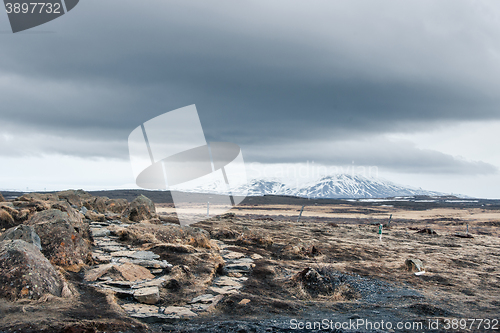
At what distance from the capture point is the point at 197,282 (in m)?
9.06

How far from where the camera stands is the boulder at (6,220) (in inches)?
480

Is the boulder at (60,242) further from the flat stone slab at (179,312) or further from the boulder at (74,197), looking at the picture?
the boulder at (74,197)

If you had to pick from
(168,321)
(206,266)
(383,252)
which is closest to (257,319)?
(168,321)

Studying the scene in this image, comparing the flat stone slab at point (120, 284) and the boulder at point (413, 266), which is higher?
the flat stone slab at point (120, 284)

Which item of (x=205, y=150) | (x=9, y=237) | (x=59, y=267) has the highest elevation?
(x=205, y=150)

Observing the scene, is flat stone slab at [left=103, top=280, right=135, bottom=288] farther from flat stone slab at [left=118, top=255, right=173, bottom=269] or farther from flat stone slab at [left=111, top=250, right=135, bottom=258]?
flat stone slab at [left=111, top=250, right=135, bottom=258]

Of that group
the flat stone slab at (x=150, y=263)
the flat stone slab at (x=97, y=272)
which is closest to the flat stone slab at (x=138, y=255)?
the flat stone slab at (x=150, y=263)

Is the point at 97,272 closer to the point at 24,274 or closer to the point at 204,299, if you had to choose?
the point at 24,274

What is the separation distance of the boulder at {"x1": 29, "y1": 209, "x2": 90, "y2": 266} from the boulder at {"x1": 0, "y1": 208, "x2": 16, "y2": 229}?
3447 millimetres

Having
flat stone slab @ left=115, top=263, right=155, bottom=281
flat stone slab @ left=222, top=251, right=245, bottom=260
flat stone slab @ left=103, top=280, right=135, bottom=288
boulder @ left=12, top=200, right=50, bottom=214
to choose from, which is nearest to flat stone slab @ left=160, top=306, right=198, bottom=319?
flat stone slab @ left=103, top=280, right=135, bottom=288

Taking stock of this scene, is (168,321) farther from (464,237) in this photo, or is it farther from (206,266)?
(464,237)

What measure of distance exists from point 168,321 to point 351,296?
18.3ft

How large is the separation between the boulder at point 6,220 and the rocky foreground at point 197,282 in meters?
0.03

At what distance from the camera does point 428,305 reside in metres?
8.38
